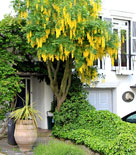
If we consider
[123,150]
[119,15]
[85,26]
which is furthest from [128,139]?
[119,15]

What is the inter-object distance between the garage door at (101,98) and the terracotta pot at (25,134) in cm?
517

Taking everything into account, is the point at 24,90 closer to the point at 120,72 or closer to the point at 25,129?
the point at 25,129

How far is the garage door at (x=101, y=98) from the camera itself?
1394 cm

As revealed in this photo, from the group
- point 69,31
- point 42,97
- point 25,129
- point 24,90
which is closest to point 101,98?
point 42,97

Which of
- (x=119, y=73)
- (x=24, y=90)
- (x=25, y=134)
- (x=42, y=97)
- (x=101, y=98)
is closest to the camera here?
(x=25, y=134)

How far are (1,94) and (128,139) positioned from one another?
182 inches

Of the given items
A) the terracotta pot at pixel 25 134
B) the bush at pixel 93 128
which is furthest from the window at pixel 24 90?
the terracotta pot at pixel 25 134

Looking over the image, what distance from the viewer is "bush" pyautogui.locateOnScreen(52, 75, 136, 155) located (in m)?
8.34

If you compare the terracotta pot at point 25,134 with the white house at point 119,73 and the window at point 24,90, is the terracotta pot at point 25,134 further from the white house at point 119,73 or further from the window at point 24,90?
the white house at point 119,73

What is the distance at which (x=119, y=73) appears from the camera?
13.8 m

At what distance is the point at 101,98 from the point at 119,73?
149cm

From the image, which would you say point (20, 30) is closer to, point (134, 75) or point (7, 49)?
point (7, 49)

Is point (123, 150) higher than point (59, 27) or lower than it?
lower

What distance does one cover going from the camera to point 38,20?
378 inches
